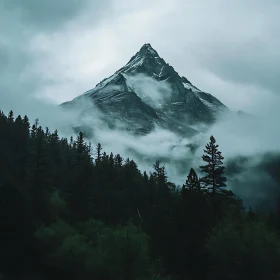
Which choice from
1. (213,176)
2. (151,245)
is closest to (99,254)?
(151,245)

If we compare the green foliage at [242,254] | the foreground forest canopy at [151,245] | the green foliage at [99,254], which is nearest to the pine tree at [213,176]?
the foreground forest canopy at [151,245]

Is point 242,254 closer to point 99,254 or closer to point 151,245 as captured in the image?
point 151,245

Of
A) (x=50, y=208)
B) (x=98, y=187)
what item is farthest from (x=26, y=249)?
(x=98, y=187)

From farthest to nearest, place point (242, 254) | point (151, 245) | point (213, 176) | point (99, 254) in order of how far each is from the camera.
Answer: point (151, 245) → point (213, 176) → point (242, 254) → point (99, 254)

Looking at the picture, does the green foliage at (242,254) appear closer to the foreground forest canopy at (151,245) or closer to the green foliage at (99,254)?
the foreground forest canopy at (151,245)

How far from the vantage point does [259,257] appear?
36.2m

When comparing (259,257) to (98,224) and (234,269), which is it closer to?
(234,269)

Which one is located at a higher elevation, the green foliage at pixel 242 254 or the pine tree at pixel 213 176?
the pine tree at pixel 213 176

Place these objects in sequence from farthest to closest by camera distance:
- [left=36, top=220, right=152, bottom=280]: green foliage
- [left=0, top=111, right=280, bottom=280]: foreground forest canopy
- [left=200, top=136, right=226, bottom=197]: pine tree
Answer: [left=200, top=136, right=226, bottom=197]: pine tree, [left=0, top=111, right=280, bottom=280]: foreground forest canopy, [left=36, top=220, right=152, bottom=280]: green foliage

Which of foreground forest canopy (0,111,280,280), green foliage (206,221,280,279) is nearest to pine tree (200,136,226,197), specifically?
foreground forest canopy (0,111,280,280)

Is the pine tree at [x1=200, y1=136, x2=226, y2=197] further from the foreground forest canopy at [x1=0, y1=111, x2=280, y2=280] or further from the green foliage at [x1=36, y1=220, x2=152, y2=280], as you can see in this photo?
the green foliage at [x1=36, y1=220, x2=152, y2=280]

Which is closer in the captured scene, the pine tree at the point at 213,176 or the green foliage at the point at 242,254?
the green foliage at the point at 242,254

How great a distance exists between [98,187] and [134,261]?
35637 millimetres

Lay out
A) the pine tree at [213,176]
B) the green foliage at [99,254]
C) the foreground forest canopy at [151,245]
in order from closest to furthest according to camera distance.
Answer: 1. the green foliage at [99,254]
2. the foreground forest canopy at [151,245]
3. the pine tree at [213,176]
